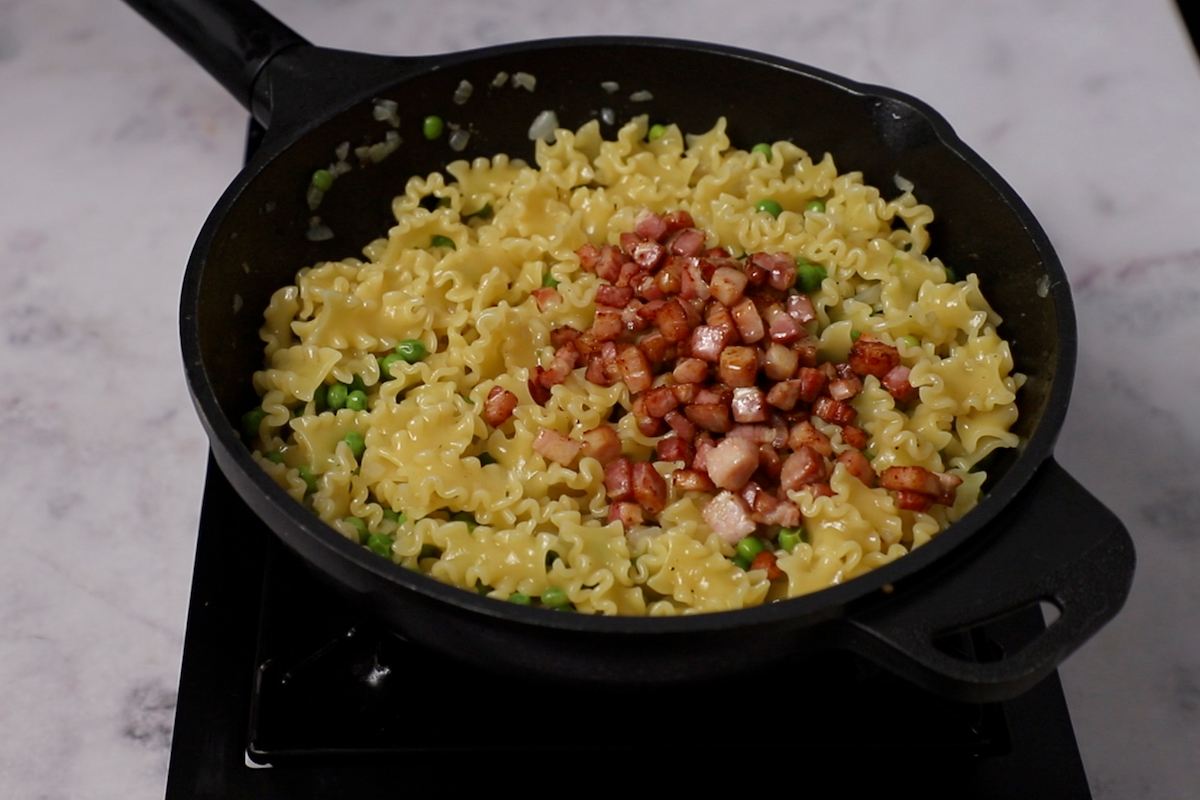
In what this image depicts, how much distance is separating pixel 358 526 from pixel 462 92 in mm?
995

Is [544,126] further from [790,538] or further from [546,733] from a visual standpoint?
[546,733]

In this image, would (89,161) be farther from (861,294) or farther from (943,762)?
(943,762)

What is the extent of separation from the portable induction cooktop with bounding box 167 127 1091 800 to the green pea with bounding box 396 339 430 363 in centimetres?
55

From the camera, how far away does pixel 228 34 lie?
2.58 m

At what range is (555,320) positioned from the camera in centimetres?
253

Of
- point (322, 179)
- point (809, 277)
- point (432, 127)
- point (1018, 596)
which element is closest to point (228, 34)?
point (322, 179)

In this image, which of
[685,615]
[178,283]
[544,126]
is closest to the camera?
[685,615]

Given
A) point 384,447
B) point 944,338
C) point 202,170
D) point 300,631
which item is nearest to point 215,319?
point 384,447

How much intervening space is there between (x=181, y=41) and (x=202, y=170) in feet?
2.24

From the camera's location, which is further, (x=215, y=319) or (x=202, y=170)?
(x=202, y=170)

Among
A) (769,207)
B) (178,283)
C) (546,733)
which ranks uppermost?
(769,207)

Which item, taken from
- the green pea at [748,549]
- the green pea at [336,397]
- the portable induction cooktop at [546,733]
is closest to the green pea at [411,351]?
the green pea at [336,397]

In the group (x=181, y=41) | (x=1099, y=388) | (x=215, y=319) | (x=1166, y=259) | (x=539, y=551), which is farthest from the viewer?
(x=1166, y=259)

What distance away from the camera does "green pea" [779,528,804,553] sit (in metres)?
2.19
